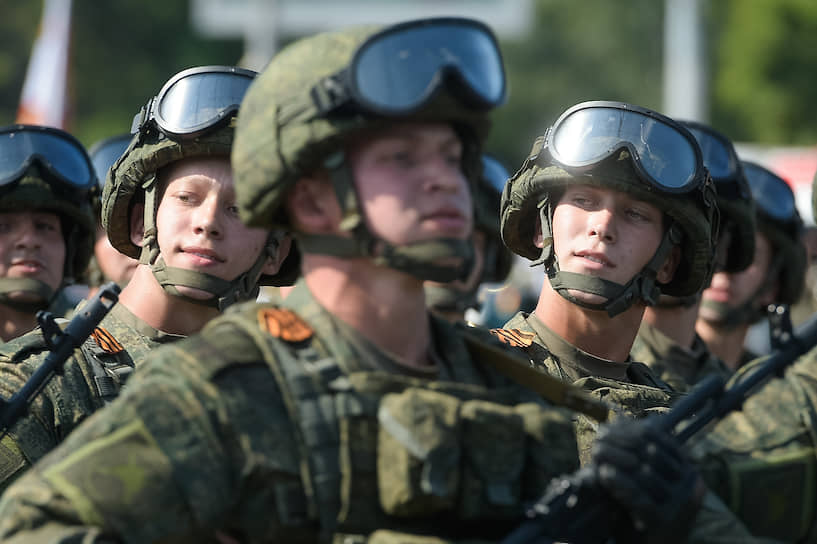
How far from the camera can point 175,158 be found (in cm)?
617

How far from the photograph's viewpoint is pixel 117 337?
627 cm

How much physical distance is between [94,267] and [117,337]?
11.7 feet

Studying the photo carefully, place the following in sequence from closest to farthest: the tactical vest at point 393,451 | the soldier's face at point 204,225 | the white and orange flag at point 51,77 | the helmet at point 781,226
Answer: the tactical vest at point 393,451 < the soldier's face at point 204,225 < the helmet at point 781,226 < the white and orange flag at point 51,77

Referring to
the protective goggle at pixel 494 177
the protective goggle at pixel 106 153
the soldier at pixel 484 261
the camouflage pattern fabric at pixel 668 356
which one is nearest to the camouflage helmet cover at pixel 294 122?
the camouflage pattern fabric at pixel 668 356

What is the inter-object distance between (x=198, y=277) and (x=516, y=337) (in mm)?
1276

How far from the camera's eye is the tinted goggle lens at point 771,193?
995cm

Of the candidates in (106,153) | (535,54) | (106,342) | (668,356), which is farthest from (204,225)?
(535,54)

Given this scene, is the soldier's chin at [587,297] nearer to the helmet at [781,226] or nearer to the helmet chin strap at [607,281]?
the helmet chin strap at [607,281]

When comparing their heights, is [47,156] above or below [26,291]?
above

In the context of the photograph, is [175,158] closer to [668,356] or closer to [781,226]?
[668,356]

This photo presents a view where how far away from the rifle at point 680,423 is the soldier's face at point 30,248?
11.6 feet

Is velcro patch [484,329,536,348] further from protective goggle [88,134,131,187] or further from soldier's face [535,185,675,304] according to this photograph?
protective goggle [88,134,131,187]

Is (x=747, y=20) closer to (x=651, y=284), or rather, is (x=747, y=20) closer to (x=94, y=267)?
(x=94, y=267)

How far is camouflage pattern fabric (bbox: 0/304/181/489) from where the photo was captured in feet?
18.4
